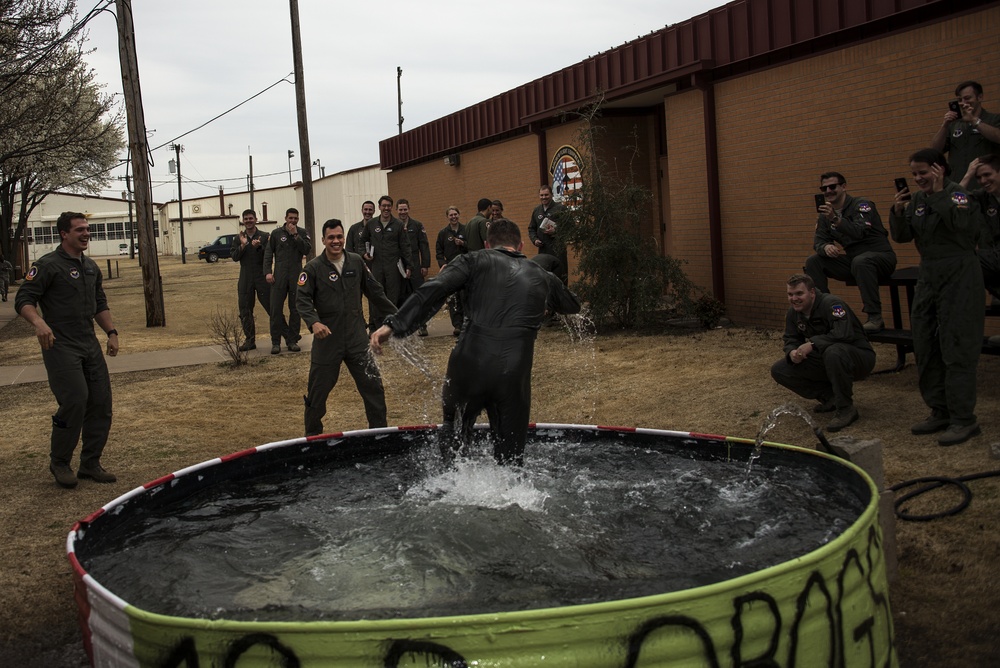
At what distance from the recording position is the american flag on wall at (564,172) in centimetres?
1703

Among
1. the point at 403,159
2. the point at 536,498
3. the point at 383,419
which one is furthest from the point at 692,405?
the point at 403,159

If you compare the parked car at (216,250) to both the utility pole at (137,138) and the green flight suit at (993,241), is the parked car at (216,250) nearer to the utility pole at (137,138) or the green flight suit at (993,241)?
the utility pole at (137,138)

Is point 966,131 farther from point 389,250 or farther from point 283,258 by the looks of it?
point 283,258

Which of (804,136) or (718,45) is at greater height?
(718,45)

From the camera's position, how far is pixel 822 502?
15.6 ft

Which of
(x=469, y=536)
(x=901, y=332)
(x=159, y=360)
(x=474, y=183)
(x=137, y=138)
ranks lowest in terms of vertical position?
(x=469, y=536)

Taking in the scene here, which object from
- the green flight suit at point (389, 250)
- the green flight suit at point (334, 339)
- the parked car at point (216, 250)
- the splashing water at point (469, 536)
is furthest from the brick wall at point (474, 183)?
the parked car at point (216, 250)

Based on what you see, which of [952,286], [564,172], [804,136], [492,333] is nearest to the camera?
[492,333]

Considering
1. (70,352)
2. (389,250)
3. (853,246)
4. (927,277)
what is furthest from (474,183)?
(927,277)

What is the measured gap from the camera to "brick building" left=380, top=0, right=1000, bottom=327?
1006cm

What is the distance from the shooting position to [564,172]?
1764cm

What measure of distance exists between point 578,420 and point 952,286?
139 inches

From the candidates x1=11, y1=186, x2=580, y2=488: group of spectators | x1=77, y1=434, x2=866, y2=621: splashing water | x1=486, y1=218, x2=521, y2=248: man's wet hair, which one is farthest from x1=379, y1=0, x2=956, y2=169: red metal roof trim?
x1=77, y1=434, x2=866, y2=621: splashing water

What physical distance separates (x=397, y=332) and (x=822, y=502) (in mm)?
2457
